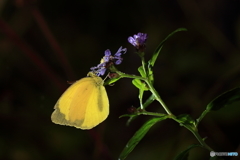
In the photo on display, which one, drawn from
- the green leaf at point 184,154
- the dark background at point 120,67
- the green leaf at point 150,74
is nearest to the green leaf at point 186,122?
the green leaf at point 184,154

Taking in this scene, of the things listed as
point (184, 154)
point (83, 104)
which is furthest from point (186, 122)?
point (83, 104)

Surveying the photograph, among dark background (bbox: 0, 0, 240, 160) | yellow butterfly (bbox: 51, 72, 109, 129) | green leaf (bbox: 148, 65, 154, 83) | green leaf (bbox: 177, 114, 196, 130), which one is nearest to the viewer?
green leaf (bbox: 177, 114, 196, 130)

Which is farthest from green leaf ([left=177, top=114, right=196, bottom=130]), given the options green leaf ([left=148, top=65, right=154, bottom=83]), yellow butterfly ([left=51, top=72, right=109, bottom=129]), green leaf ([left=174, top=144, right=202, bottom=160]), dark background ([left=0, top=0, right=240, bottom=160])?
dark background ([left=0, top=0, right=240, bottom=160])

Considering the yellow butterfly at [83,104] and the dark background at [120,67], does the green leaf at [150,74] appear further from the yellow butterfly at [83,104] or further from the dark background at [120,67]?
the dark background at [120,67]

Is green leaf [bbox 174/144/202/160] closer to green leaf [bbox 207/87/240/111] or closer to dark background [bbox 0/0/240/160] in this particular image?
green leaf [bbox 207/87/240/111]

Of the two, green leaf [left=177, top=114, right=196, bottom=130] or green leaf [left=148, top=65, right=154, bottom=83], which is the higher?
green leaf [left=148, top=65, right=154, bottom=83]

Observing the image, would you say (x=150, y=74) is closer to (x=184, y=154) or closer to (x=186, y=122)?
(x=186, y=122)

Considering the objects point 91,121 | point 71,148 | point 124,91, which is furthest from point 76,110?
point 124,91
